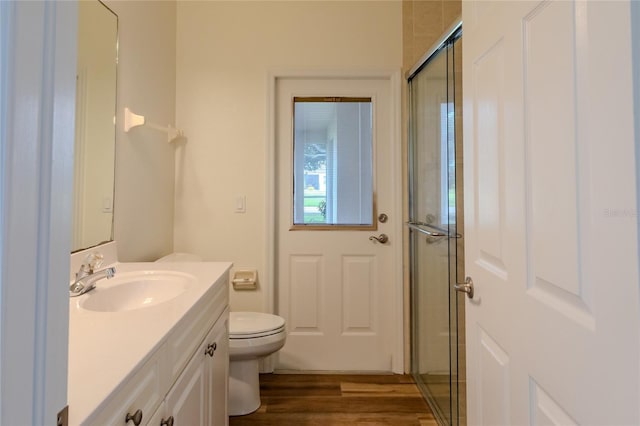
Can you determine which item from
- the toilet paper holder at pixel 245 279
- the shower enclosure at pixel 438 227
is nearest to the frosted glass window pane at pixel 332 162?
the shower enclosure at pixel 438 227

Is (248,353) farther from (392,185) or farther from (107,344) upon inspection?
(392,185)

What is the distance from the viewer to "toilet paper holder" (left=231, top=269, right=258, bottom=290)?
218 centimetres

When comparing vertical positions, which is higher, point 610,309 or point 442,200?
point 442,200

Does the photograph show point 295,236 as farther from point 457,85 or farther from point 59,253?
point 59,253

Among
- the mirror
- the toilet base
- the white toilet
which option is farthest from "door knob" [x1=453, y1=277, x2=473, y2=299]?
the mirror

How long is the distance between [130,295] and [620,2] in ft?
4.91

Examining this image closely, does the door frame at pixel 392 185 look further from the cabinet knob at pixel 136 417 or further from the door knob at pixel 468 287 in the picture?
the cabinet knob at pixel 136 417

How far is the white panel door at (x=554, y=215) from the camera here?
0.49 meters

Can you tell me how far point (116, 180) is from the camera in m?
1.56

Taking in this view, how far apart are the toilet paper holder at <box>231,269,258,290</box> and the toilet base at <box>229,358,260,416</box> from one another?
0.51 meters

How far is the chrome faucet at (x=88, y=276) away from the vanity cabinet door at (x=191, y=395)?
0.41 metres

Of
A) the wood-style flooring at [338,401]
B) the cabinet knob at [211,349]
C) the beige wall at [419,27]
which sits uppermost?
the beige wall at [419,27]

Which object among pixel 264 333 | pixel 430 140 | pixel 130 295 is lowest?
pixel 264 333

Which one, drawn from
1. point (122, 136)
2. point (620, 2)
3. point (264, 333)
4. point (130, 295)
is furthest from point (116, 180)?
point (620, 2)
